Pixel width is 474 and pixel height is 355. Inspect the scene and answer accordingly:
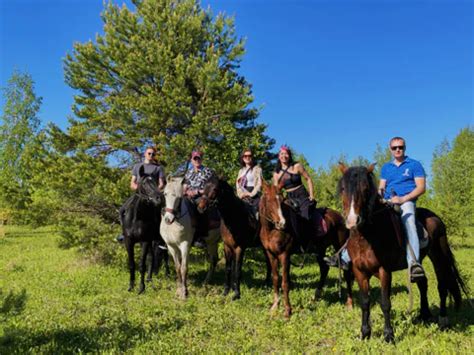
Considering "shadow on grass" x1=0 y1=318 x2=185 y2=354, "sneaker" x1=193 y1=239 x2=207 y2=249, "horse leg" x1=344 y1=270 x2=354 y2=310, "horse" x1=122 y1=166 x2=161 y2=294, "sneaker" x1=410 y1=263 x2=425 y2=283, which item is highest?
"horse" x1=122 y1=166 x2=161 y2=294

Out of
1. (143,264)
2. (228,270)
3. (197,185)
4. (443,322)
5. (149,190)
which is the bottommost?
(443,322)

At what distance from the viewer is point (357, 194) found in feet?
15.1

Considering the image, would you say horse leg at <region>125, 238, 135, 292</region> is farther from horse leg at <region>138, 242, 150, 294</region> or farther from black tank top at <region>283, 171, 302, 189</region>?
black tank top at <region>283, 171, 302, 189</region>

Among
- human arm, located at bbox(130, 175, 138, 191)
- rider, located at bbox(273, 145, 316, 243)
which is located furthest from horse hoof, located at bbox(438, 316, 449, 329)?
human arm, located at bbox(130, 175, 138, 191)

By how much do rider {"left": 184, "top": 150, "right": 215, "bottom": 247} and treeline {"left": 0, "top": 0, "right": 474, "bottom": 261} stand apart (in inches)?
81.9

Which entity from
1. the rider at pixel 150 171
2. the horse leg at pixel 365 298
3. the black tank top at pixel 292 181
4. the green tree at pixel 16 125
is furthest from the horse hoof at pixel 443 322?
the green tree at pixel 16 125

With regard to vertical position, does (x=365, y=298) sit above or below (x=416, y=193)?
below

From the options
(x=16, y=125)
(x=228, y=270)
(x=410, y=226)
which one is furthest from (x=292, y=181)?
(x=16, y=125)

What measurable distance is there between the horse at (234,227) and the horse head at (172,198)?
84cm

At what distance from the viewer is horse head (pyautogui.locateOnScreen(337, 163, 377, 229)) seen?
453 cm

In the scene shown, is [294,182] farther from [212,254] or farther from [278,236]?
[212,254]

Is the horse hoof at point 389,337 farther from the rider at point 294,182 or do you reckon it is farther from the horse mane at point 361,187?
the rider at point 294,182

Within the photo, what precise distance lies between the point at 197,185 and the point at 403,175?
4880 millimetres

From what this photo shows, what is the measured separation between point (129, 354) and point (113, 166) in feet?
27.5
